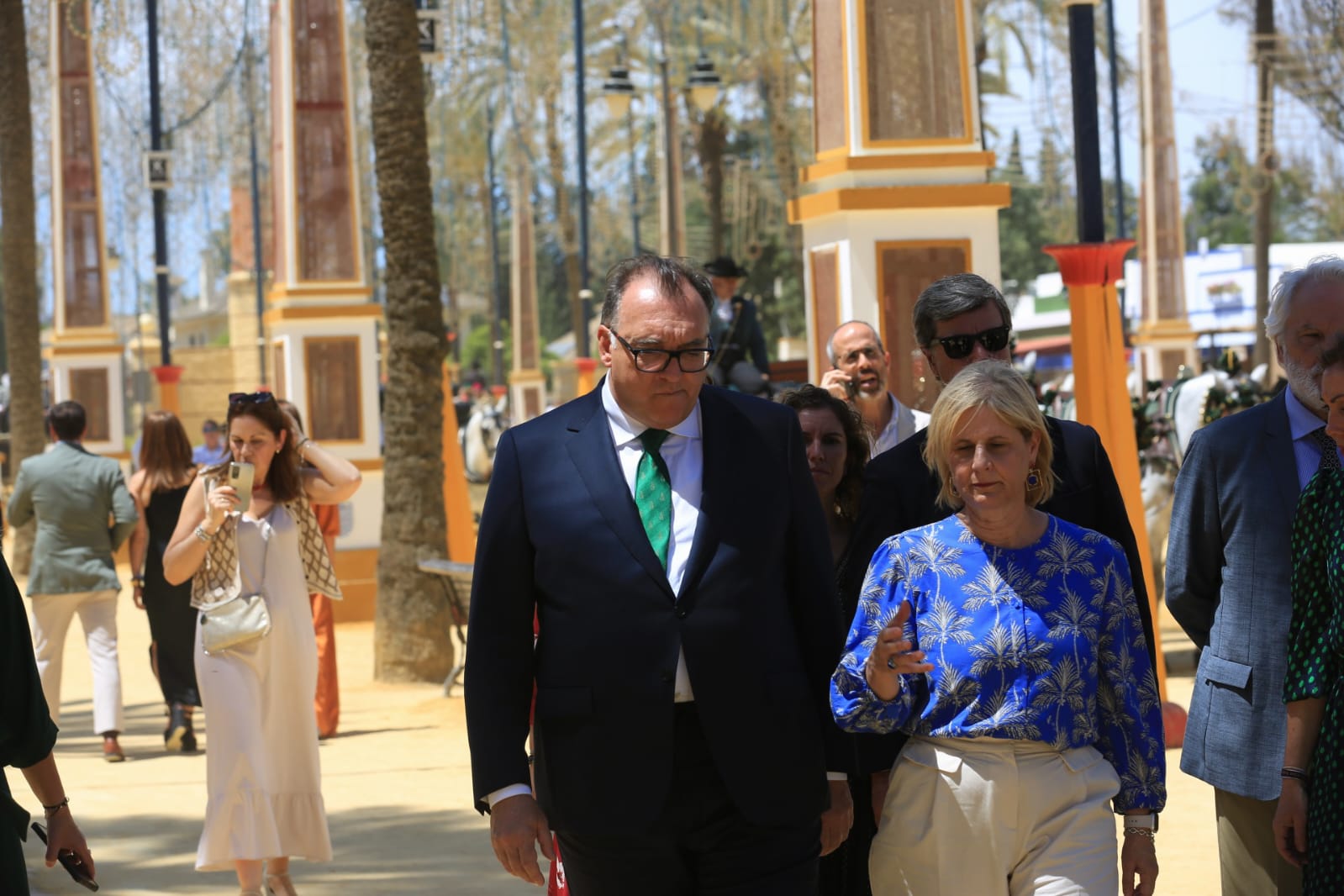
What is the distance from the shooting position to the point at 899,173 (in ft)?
33.6

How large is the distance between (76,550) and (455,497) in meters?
4.44

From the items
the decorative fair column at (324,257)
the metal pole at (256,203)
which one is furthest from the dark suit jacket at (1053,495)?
the metal pole at (256,203)

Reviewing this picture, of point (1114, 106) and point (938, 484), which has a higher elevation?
point (1114, 106)

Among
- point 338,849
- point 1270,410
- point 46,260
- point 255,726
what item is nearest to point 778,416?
point 1270,410

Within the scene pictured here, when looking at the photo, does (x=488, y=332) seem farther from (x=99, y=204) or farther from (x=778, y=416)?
(x=778, y=416)


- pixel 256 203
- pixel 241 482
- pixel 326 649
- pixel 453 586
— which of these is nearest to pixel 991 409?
pixel 241 482

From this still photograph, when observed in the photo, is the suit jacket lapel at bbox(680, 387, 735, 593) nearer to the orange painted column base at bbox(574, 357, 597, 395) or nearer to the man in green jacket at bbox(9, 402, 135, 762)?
the man in green jacket at bbox(9, 402, 135, 762)

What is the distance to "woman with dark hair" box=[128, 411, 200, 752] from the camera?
1121cm

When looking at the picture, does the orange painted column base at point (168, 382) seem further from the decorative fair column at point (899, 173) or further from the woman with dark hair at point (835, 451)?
the woman with dark hair at point (835, 451)

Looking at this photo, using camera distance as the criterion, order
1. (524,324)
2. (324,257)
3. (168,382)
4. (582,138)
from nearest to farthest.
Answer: (324,257), (582,138), (168,382), (524,324)

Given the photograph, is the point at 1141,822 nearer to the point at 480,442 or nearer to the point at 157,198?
the point at 157,198

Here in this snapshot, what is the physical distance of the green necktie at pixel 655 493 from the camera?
3.89 m

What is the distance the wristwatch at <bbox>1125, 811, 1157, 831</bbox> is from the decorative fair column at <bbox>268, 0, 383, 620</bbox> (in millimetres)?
14700

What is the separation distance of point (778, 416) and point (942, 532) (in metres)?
0.47
